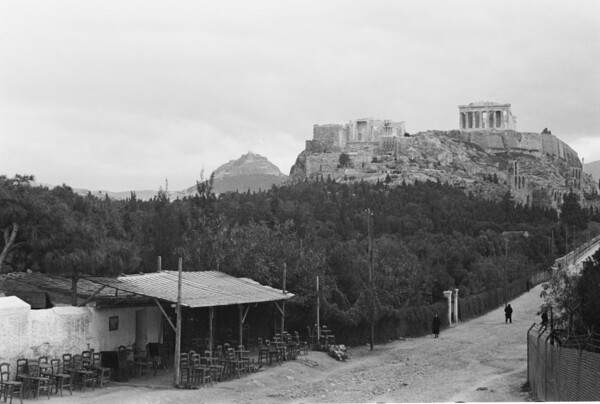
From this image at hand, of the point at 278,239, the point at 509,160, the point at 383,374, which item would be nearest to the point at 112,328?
the point at 383,374

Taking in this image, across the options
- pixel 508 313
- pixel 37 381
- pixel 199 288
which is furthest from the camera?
pixel 508 313

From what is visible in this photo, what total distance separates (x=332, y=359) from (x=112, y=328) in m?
8.73

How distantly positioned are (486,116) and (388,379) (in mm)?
175752

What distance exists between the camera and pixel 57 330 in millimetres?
21047

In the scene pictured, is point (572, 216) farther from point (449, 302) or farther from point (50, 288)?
point (50, 288)

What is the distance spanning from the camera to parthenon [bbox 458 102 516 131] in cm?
19438

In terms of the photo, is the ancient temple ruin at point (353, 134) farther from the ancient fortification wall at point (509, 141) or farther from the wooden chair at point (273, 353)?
the wooden chair at point (273, 353)

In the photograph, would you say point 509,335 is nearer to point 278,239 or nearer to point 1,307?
point 278,239

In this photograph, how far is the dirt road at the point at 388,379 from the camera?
66.8 ft

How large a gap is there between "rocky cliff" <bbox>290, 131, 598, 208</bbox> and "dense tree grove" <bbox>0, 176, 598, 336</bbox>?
151ft

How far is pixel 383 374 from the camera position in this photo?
25.9m

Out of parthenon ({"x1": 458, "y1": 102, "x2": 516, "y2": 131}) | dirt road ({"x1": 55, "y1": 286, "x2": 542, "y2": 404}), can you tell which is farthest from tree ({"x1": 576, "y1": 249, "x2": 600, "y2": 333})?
parthenon ({"x1": 458, "y1": 102, "x2": 516, "y2": 131})

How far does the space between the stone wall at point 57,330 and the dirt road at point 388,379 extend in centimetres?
170

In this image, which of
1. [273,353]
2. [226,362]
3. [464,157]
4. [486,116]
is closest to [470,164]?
[464,157]
